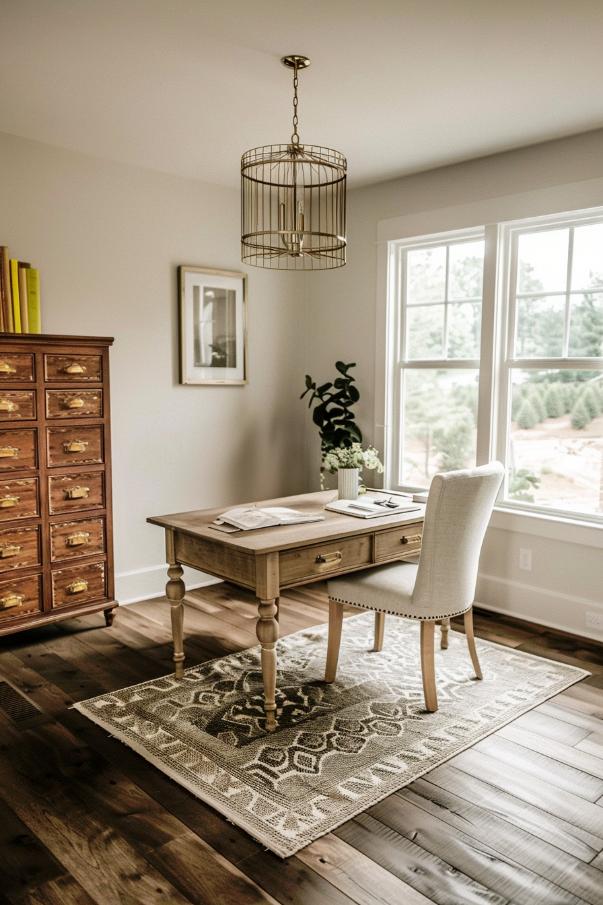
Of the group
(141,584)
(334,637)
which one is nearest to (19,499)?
(141,584)

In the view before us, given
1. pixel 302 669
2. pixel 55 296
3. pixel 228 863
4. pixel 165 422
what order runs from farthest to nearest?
1. pixel 165 422
2. pixel 55 296
3. pixel 302 669
4. pixel 228 863

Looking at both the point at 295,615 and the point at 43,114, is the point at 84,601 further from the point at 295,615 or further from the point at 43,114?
the point at 43,114

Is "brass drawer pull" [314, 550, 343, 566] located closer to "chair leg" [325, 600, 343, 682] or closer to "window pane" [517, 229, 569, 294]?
"chair leg" [325, 600, 343, 682]

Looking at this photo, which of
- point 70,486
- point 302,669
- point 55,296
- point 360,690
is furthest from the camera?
point 55,296

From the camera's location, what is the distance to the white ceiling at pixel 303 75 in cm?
236

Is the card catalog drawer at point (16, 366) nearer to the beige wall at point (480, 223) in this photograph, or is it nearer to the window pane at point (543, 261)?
the beige wall at point (480, 223)

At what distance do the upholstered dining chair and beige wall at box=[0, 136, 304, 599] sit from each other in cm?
177

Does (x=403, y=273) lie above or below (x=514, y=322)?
above

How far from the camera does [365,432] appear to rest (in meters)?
4.81

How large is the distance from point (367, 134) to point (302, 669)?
8.87ft

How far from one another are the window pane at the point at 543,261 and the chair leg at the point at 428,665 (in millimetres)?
2075

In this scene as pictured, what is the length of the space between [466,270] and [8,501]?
2.88 m

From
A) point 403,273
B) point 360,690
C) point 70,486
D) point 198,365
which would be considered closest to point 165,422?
point 198,365

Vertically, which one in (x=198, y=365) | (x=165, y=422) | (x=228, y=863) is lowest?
(x=228, y=863)
